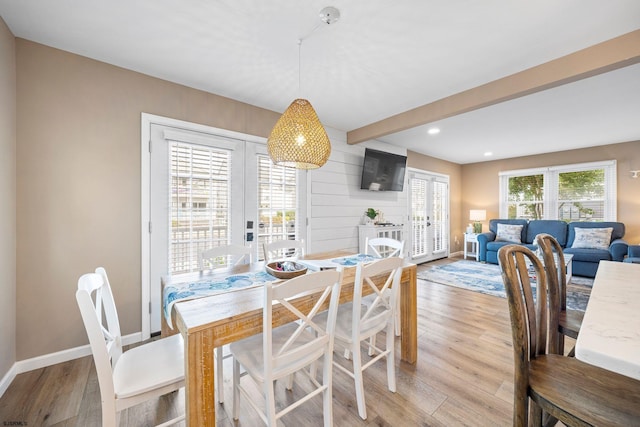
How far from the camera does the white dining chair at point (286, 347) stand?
1169 millimetres

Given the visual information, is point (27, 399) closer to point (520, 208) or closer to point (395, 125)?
point (395, 125)

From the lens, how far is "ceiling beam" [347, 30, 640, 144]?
193 centimetres

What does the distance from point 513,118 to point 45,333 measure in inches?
222

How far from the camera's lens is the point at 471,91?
2.76 meters

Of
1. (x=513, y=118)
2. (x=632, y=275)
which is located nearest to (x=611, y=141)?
(x=513, y=118)

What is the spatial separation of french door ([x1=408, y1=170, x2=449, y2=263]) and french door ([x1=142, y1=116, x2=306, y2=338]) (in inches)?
131

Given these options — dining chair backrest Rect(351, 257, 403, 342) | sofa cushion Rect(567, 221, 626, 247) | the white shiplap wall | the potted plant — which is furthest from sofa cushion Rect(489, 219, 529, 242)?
dining chair backrest Rect(351, 257, 403, 342)

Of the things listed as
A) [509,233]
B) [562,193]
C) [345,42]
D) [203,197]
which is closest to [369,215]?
[203,197]

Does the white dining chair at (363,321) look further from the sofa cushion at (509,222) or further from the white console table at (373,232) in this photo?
the sofa cushion at (509,222)

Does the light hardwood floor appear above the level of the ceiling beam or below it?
Answer: below

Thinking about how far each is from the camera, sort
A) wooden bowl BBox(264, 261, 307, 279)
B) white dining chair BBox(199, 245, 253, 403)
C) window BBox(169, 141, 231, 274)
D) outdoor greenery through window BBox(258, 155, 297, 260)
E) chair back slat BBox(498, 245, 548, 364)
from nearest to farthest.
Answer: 1. chair back slat BBox(498, 245, 548, 364)
2. white dining chair BBox(199, 245, 253, 403)
3. wooden bowl BBox(264, 261, 307, 279)
4. window BBox(169, 141, 231, 274)
5. outdoor greenery through window BBox(258, 155, 297, 260)

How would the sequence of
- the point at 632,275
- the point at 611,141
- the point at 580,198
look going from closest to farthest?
1. the point at 632,275
2. the point at 611,141
3. the point at 580,198

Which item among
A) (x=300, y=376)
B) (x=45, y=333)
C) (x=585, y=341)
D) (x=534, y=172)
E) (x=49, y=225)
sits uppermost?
(x=534, y=172)

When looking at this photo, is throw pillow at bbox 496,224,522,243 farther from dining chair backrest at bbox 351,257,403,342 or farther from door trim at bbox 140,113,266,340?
door trim at bbox 140,113,266,340
